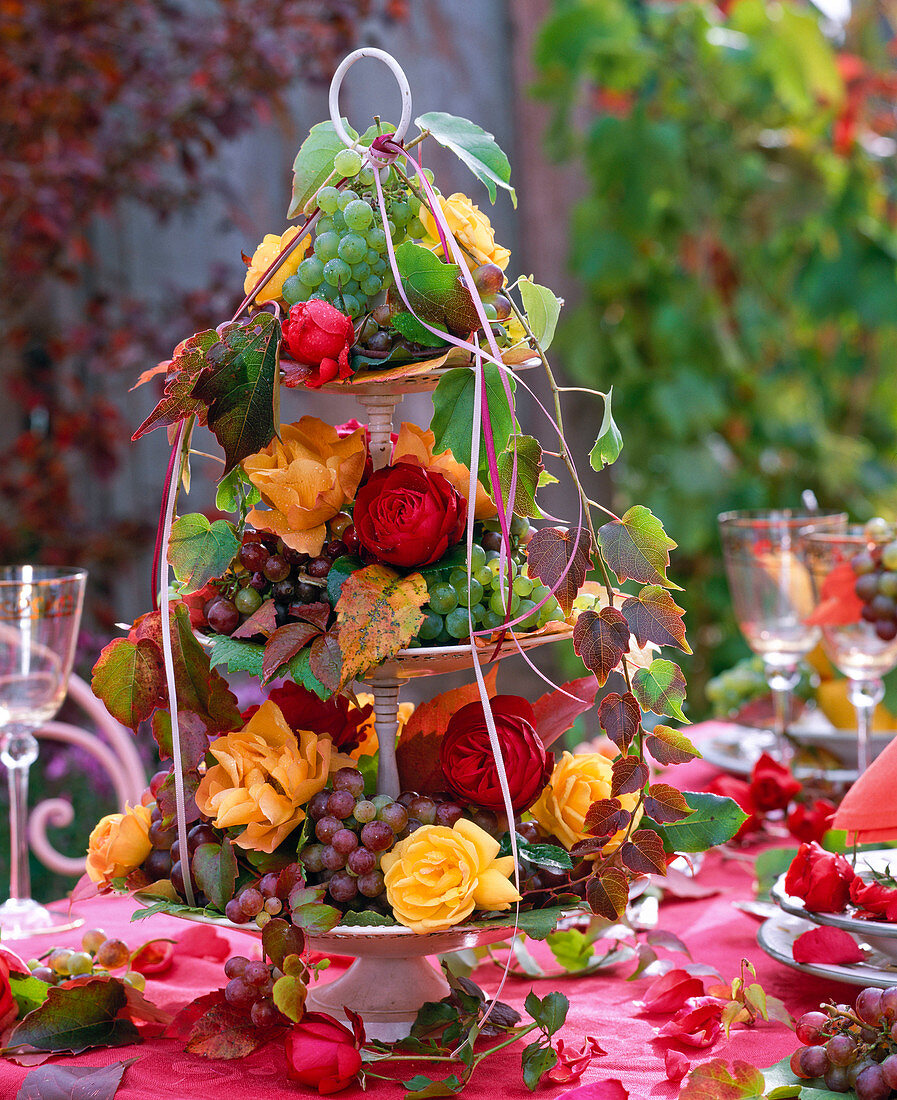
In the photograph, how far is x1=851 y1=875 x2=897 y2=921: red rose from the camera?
0.71 meters

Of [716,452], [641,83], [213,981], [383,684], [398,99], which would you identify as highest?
[641,83]

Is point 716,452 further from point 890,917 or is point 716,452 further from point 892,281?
point 890,917

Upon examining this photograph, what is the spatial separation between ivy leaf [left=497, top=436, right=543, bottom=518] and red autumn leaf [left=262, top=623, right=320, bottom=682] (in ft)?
0.44

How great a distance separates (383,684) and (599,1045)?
0.25 m

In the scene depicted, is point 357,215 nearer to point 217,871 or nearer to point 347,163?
point 347,163

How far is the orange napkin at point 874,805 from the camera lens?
0.76 metres

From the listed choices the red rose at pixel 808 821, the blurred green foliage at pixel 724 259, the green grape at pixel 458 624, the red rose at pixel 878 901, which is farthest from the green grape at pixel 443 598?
the blurred green foliage at pixel 724 259

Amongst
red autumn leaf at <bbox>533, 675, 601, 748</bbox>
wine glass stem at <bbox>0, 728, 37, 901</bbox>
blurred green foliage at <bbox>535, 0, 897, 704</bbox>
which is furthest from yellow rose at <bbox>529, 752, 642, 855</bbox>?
blurred green foliage at <bbox>535, 0, 897, 704</bbox>

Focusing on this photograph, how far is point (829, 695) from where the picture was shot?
1.37 meters

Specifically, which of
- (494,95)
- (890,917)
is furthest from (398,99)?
(890,917)

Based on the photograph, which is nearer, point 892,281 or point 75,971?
point 75,971

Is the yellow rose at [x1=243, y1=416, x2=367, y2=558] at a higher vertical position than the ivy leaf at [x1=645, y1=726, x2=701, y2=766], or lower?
higher

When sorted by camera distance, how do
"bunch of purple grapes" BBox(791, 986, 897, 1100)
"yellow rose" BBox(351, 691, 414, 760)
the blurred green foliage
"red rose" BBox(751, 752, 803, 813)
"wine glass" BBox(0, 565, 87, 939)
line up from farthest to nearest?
the blurred green foliage
"red rose" BBox(751, 752, 803, 813)
"wine glass" BBox(0, 565, 87, 939)
"yellow rose" BBox(351, 691, 414, 760)
"bunch of purple grapes" BBox(791, 986, 897, 1100)

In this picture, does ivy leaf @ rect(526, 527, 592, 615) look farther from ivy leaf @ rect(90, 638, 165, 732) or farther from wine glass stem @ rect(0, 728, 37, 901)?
wine glass stem @ rect(0, 728, 37, 901)
